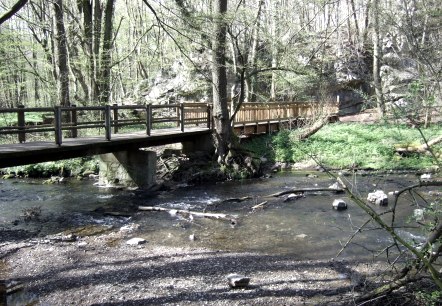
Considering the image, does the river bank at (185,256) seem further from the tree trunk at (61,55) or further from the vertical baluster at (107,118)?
the tree trunk at (61,55)

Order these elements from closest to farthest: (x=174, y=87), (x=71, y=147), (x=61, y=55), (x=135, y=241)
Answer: (x=135, y=241), (x=71, y=147), (x=61, y=55), (x=174, y=87)

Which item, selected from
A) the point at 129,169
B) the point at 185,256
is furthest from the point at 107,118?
the point at 185,256

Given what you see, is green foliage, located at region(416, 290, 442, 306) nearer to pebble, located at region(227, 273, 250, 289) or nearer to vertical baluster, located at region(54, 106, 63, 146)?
pebble, located at region(227, 273, 250, 289)

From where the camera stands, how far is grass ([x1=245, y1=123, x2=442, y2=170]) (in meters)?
15.9

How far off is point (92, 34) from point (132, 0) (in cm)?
928

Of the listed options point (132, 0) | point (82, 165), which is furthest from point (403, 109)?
point (132, 0)

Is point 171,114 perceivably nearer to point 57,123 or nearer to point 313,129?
point 313,129

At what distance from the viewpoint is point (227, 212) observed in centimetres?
1020

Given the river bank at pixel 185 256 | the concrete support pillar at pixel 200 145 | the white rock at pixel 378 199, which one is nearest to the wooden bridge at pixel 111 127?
the concrete support pillar at pixel 200 145

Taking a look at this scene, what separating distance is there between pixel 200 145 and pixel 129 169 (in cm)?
344

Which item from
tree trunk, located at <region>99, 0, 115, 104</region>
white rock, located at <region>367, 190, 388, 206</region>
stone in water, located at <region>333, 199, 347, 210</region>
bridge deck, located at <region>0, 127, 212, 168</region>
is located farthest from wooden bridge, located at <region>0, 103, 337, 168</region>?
white rock, located at <region>367, 190, 388, 206</region>

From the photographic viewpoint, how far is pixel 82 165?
53.8ft

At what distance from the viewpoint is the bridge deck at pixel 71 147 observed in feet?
30.0

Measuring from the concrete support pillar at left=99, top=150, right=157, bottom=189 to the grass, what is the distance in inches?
196
